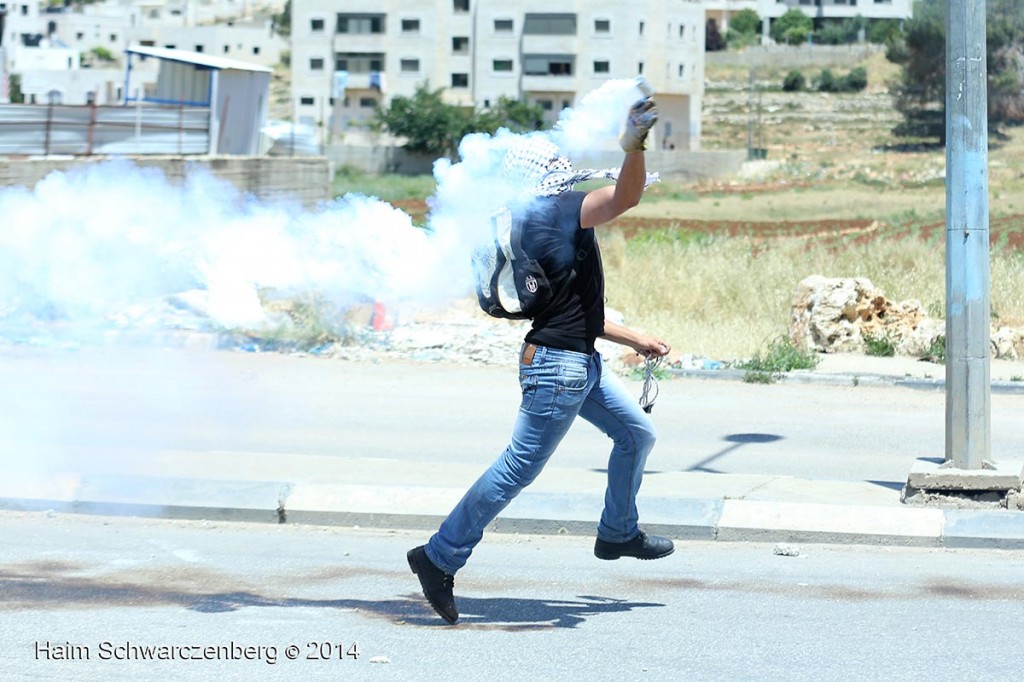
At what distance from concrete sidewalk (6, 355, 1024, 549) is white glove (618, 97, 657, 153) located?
9.15 ft

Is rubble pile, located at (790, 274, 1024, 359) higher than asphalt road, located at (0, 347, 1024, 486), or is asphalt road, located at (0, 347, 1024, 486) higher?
rubble pile, located at (790, 274, 1024, 359)

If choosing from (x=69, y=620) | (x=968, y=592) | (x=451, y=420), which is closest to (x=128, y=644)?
(x=69, y=620)

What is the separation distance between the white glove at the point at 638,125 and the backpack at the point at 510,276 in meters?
0.56

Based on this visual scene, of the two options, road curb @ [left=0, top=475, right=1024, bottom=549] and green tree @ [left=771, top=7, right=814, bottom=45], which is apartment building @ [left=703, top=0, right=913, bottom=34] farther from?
road curb @ [left=0, top=475, right=1024, bottom=549]

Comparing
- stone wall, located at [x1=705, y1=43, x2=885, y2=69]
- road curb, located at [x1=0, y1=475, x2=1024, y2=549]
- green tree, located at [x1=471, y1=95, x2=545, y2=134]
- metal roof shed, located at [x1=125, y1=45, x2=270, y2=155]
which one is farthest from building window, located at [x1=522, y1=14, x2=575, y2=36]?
road curb, located at [x1=0, y1=475, x2=1024, y2=549]

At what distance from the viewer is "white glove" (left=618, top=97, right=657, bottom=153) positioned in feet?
16.4

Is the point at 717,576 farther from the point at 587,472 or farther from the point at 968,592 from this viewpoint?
the point at 587,472

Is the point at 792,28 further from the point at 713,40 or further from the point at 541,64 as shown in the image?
the point at 541,64

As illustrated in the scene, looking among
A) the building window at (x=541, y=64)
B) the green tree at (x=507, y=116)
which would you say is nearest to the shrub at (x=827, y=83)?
the building window at (x=541, y=64)

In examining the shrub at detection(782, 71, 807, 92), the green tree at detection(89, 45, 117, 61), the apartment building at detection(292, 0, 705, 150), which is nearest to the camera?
the apartment building at detection(292, 0, 705, 150)

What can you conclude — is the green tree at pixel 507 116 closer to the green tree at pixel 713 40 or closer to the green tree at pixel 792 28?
the green tree at pixel 792 28

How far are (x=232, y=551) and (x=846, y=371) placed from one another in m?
8.00

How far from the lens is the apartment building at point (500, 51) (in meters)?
84.9

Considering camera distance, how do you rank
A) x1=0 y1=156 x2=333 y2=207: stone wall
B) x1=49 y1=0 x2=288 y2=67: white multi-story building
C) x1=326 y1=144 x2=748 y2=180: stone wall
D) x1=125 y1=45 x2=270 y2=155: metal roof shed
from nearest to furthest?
x1=0 y1=156 x2=333 y2=207: stone wall < x1=125 y1=45 x2=270 y2=155: metal roof shed < x1=326 y1=144 x2=748 y2=180: stone wall < x1=49 y1=0 x2=288 y2=67: white multi-story building
